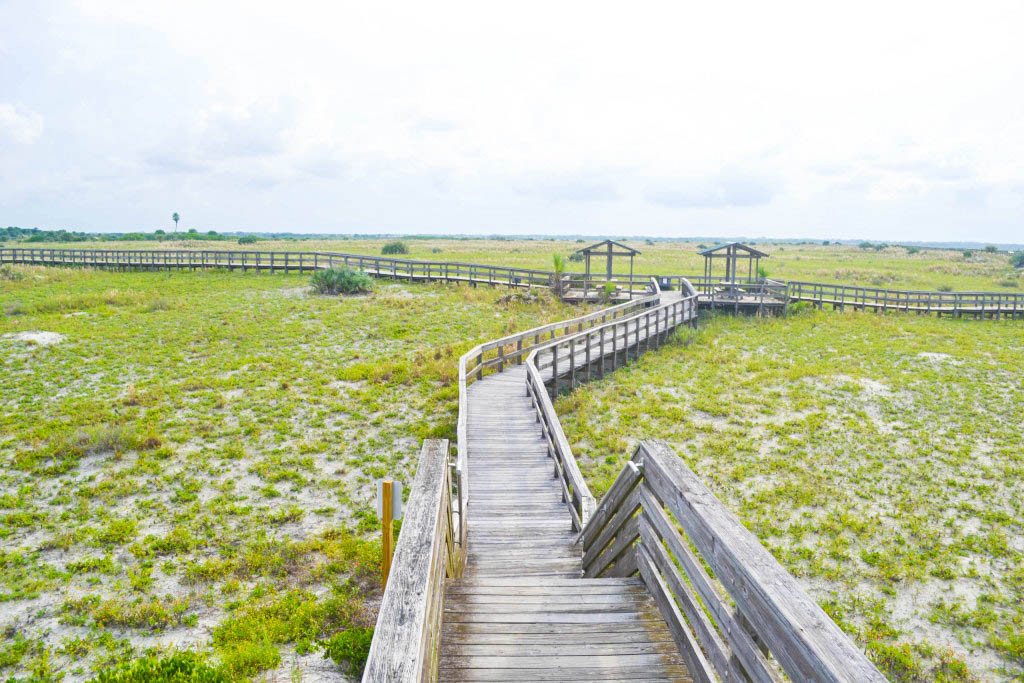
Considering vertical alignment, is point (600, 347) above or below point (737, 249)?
below

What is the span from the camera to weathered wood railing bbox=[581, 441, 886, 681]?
2115mm

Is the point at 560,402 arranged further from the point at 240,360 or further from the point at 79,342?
the point at 79,342

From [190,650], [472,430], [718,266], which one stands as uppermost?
[718,266]

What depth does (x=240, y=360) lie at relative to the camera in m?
18.1

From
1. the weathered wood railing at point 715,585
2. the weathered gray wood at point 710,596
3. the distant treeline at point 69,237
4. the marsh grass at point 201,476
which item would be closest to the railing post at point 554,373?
the marsh grass at point 201,476

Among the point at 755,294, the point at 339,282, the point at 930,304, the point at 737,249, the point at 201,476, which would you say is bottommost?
the point at 201,476

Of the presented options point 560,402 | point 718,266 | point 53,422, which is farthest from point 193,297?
point 718,266

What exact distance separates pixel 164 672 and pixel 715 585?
5.20 m

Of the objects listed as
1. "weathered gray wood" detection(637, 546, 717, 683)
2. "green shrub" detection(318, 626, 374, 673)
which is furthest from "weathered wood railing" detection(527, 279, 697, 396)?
"weathered gray wood" detection(637, 546, 717, 683)

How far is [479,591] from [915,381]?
57.1ft

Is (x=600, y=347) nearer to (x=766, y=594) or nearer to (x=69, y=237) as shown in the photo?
(x=766, y=594)

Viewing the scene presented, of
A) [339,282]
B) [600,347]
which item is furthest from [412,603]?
[339,282]

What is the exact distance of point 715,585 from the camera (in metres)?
3.32

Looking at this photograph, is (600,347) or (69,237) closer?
(600,347)
